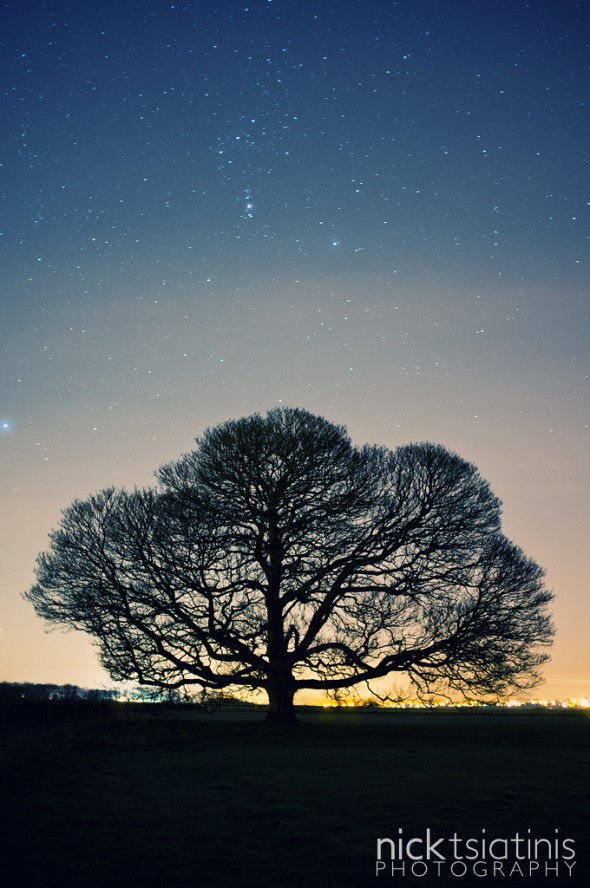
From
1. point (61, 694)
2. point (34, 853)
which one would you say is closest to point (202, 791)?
point (34, 853)

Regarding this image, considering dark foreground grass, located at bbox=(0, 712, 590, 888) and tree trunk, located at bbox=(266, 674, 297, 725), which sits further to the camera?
tree trunk, located at bbox=(266, 674, 297, 725)

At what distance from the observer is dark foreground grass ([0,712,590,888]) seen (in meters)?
6.75

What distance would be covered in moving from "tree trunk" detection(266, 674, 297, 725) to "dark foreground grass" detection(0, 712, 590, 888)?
6.33 m

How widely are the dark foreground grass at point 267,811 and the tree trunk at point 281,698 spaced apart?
249 inches

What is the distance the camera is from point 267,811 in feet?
31.4

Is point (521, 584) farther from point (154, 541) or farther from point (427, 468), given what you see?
point (154, 541)

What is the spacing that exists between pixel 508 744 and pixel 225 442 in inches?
513

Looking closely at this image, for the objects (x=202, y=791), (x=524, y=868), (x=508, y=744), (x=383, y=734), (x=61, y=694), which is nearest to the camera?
(x=524, y=868)

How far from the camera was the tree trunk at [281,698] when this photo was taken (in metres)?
24.1

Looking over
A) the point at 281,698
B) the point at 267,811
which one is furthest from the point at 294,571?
the point at 267,811

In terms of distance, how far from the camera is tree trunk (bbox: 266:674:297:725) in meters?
24.1

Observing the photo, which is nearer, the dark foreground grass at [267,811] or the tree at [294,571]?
the dark foreground grass at [267,811]

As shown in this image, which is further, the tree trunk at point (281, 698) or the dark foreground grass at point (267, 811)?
the tree trunk at point (281, 698)

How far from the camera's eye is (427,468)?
24.5 m
